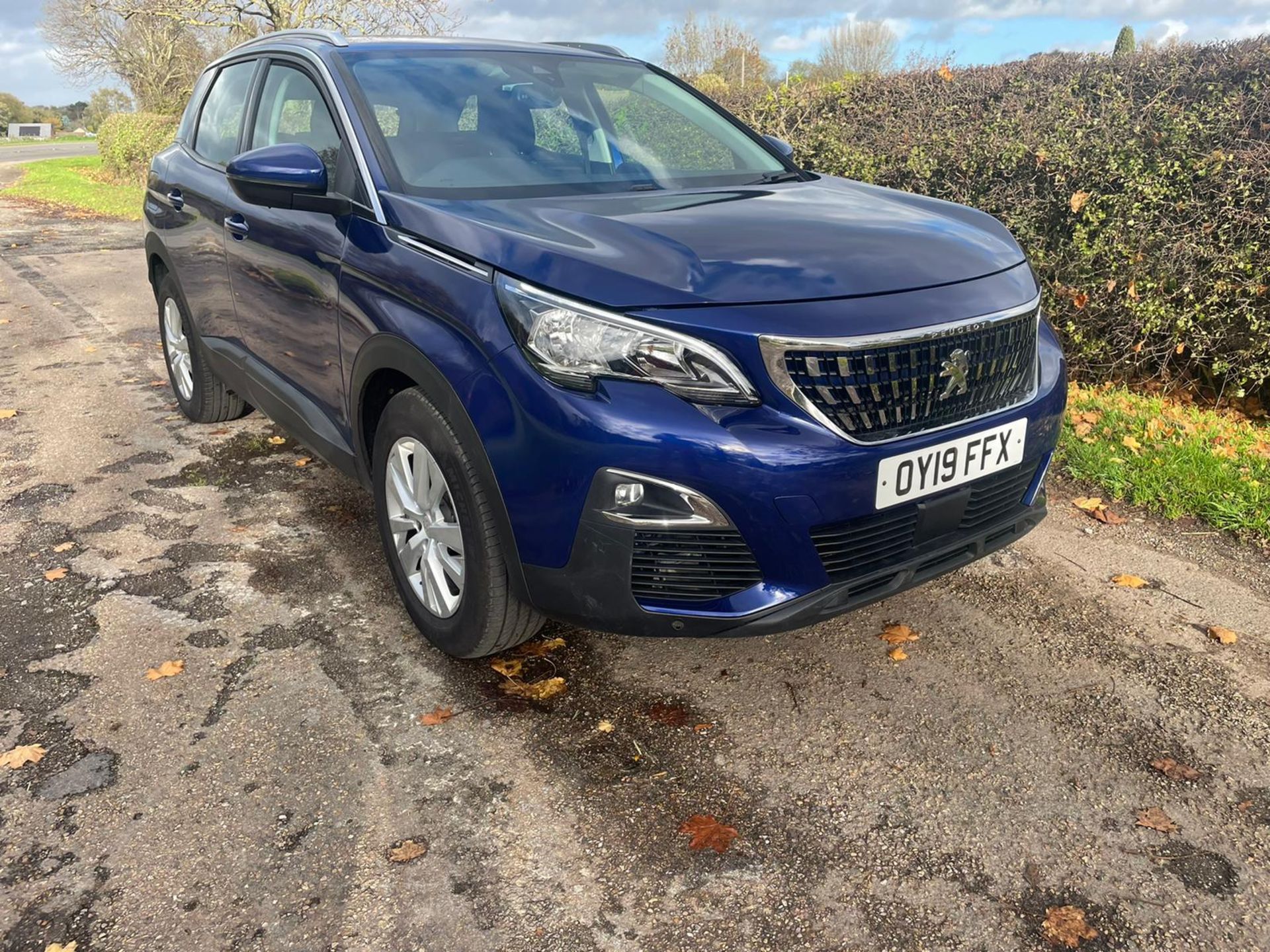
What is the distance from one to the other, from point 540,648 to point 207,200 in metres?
2.63

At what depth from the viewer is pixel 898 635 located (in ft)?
10.6

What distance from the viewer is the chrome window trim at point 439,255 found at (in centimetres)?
256

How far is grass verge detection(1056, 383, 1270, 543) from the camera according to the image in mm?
4160

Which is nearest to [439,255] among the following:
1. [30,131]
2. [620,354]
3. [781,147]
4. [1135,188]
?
[620,354]

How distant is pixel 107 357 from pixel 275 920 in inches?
233

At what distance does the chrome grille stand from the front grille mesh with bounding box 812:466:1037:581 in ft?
0.66

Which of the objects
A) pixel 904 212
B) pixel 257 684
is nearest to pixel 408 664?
pixel 257 684

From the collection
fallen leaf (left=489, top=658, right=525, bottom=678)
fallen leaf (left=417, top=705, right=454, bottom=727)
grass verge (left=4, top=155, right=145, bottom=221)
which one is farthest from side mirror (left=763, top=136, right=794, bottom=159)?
grass verge (left=4, top=155, right=145, bottom=221)

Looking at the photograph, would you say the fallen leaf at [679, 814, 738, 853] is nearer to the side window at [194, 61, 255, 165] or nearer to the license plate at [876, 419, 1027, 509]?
the license plate at [876, 419, 1027, 509]

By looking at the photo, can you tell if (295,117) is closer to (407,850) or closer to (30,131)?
(407,850)

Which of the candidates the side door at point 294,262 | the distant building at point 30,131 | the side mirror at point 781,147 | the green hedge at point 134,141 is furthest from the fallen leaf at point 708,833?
the distant building at point 30,131

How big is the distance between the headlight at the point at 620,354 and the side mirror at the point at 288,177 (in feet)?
3.58

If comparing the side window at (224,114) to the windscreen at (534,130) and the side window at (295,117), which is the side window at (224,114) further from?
the windscreen at (534,130)

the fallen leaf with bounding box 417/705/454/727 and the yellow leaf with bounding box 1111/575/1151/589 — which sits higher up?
the fallen leaf with bounding box 417/705/454/727
